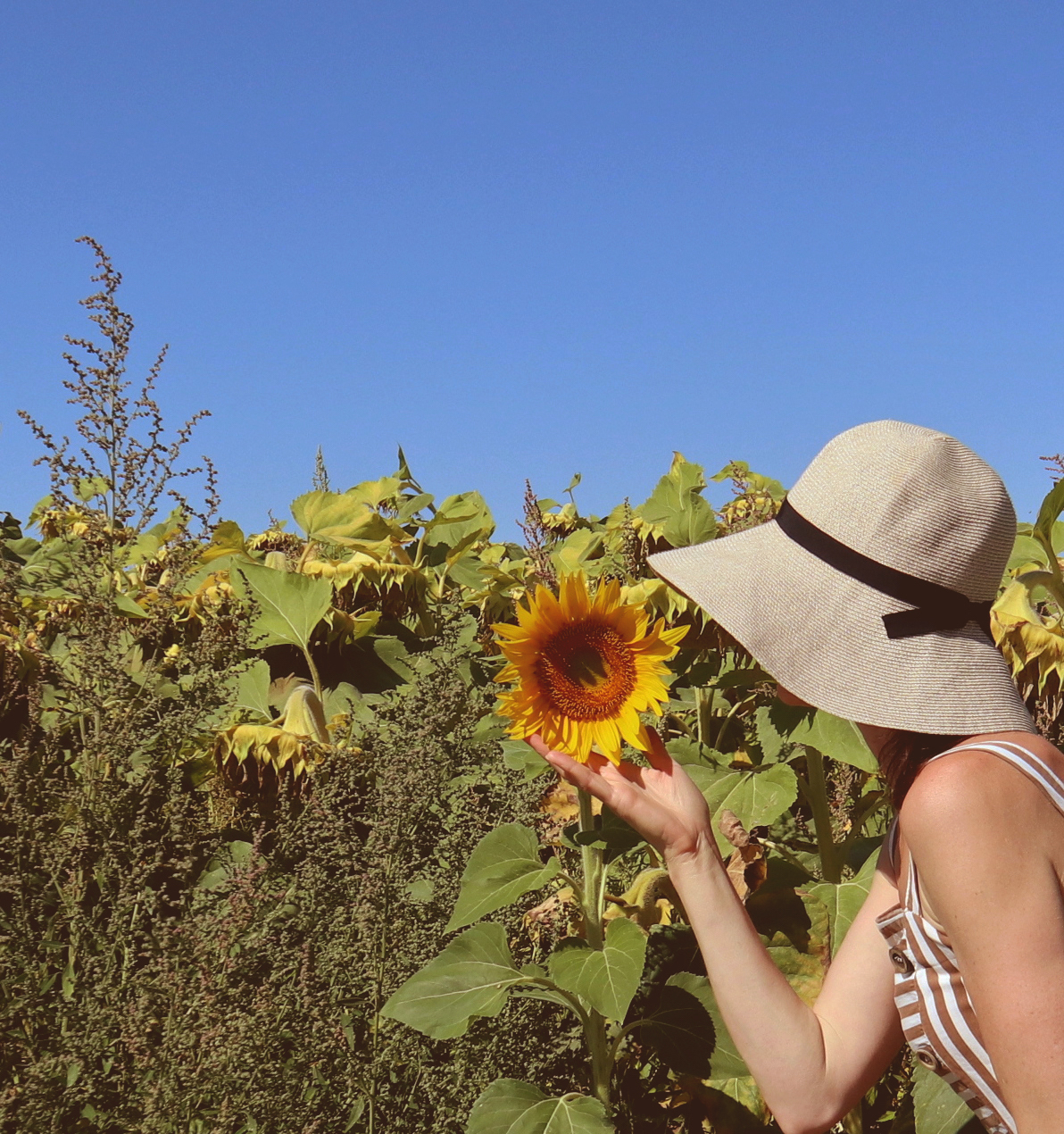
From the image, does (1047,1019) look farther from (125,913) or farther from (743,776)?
(125,913)

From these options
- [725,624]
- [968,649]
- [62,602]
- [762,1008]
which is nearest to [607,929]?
[762,1008]

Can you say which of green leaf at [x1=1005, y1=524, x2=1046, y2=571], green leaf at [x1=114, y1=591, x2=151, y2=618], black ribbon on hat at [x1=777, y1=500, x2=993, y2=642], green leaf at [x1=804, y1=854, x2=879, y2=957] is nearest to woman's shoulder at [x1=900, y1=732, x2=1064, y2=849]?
black ribbon on hat at [x1=777, y1=500, x2=993, y2=642]

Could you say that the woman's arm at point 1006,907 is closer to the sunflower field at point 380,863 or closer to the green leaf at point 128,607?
the sunflower field at point 380,863

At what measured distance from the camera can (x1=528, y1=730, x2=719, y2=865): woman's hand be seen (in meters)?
1.36

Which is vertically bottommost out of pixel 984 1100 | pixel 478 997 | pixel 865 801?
pixel 984 1100

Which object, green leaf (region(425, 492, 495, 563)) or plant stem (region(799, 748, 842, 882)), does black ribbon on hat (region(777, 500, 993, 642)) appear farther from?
green leaf (region(425, 492, 495, 563))

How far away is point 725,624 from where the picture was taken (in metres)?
1.33

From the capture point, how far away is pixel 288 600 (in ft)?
8.30


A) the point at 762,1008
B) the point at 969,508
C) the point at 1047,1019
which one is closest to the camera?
the point at 1047,1019

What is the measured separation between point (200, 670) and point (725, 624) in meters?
1.10

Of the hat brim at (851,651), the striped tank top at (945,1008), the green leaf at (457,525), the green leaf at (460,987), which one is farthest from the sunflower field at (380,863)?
the green leaf at (457,525)

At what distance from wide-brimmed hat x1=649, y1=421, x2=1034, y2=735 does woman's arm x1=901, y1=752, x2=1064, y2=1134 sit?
0.12m

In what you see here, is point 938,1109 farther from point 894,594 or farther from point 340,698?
point 340,698

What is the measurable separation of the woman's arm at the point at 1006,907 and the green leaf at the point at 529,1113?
75 centimetres
